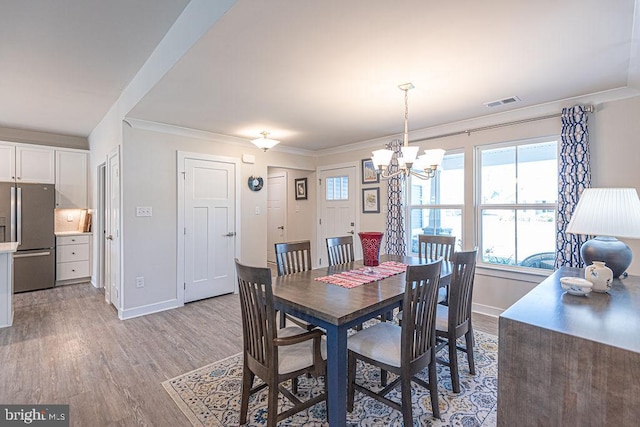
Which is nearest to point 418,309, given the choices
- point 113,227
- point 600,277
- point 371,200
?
point 600,277

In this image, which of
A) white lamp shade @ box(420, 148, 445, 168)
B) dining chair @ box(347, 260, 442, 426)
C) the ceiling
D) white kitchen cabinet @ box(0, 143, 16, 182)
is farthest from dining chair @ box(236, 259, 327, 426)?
white kitchen cabinet @ box(0, 143, 16, 182)

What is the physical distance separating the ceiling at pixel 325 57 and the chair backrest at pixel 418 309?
4.64 ft

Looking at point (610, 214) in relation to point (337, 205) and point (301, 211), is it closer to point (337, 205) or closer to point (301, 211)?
point (337, 205)

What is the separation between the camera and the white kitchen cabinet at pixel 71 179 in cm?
496

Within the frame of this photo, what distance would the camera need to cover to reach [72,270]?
495 cm

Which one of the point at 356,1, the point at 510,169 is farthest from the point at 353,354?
the point at 510,169

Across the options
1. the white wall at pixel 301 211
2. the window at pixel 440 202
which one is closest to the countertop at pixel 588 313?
the window at pixel 440 202

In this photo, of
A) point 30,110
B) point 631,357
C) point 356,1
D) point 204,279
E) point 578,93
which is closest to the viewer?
point 631,357

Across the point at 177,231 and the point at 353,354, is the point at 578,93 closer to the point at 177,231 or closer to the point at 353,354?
the point at 353,354

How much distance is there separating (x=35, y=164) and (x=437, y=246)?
237 inches

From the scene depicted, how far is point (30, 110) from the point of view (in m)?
3.87

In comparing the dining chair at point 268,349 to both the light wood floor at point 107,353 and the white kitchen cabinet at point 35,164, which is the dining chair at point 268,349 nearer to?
the light wood floor at point 107,353

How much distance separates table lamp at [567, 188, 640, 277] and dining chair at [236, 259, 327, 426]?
5.49 ft

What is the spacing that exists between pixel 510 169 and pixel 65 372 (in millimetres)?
4666
